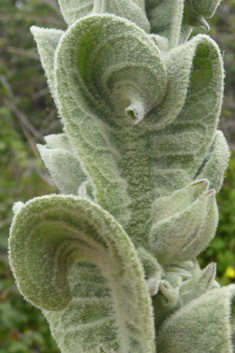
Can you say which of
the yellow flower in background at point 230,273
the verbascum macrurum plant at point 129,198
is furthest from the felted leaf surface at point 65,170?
the yellow flower in background at point 230,273

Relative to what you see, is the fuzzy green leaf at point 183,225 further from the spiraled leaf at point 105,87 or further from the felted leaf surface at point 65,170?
the felted leaf surface at point 65,170

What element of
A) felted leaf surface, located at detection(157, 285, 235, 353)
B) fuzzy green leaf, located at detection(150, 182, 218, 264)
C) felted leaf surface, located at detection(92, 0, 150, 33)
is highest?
felted leaf surface, located at detection(92, 0, 150, 33)

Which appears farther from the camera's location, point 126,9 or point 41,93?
point 41,93

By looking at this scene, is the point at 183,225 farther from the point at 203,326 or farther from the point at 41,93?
the point at 41,93

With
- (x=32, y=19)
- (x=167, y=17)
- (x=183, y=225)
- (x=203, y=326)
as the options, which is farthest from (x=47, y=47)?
(x=32, y=19)

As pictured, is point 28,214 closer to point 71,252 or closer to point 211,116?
point 71,252

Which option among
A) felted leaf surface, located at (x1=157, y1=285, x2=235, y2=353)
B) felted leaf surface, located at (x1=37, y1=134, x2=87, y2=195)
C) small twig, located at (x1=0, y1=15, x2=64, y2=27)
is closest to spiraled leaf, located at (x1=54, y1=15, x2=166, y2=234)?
felted leaf surface, located at (x1=37, y1=134, x2=87, y2=195)

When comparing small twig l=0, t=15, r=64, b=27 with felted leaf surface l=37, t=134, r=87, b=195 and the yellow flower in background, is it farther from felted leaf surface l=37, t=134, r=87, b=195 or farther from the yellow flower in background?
felted leaf surface l=37, t=134, r=87, b=195
